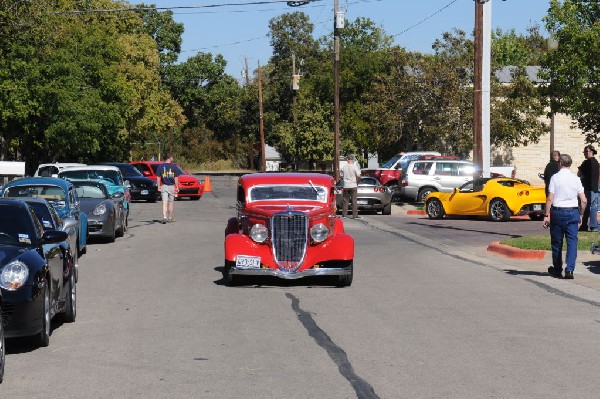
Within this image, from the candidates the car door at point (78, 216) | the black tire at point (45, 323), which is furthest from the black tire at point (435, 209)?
the black tire at point (45, 323)

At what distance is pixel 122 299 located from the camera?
14477mm

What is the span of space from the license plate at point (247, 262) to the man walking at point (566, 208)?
4.62m

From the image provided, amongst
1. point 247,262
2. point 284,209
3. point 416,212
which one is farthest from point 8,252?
point 416,212

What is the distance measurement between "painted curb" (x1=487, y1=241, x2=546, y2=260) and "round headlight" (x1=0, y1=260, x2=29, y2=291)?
1286 centimetres

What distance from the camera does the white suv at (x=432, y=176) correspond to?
4097 centimetres

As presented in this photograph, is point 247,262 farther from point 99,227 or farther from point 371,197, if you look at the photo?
point 371,197

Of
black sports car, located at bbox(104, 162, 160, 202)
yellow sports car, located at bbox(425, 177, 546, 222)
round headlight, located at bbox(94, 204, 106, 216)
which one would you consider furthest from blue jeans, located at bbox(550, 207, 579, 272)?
black sports car, located at bbox(104, 162, 160, 202)

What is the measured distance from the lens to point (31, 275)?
9766mm

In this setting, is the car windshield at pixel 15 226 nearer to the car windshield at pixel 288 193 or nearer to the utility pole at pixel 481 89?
the car windshield at pixel 288 193

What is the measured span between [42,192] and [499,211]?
50.6 feet

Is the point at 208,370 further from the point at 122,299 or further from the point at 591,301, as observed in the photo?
the point at 591,301

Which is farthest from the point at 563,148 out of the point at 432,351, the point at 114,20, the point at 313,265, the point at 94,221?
the point at 432,351

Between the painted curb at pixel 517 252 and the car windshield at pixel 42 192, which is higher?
the car windshield at pixel 42 192

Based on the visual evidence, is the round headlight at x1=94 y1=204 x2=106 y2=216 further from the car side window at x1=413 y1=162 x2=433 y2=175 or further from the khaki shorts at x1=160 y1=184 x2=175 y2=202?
the car side window at x1=413 y1=162 x2=433 y2=175
